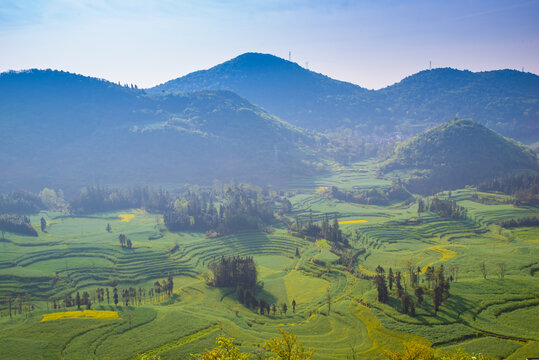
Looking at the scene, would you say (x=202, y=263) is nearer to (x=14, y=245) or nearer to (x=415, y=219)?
(x=14, y=245)

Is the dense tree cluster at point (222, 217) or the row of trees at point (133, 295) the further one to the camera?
the dense tree cluster at point (222, 217)

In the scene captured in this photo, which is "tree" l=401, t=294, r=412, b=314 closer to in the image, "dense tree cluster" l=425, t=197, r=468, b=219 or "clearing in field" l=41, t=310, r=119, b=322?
"clearing in field" l=41, t=310, r=119, b=322

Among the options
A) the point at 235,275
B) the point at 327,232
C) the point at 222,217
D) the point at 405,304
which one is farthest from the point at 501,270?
the point at 222,217

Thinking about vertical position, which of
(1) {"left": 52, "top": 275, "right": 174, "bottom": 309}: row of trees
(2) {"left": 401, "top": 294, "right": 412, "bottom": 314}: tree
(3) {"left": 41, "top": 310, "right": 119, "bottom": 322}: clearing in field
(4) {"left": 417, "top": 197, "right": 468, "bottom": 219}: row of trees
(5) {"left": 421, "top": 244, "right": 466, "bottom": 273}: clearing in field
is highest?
(4) {"left": 417, "top": 197, "right": 468, "bottom": 219}: row of trees

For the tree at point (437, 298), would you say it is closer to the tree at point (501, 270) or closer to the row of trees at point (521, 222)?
the tree at point (501, 270)

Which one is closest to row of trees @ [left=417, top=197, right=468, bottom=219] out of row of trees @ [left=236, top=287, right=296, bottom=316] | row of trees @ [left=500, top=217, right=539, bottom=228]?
row of trees @ [left=500, top=217, right=539, bottom=228]

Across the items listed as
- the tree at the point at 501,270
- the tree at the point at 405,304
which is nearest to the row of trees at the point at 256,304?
the tree at the point at 405,304
